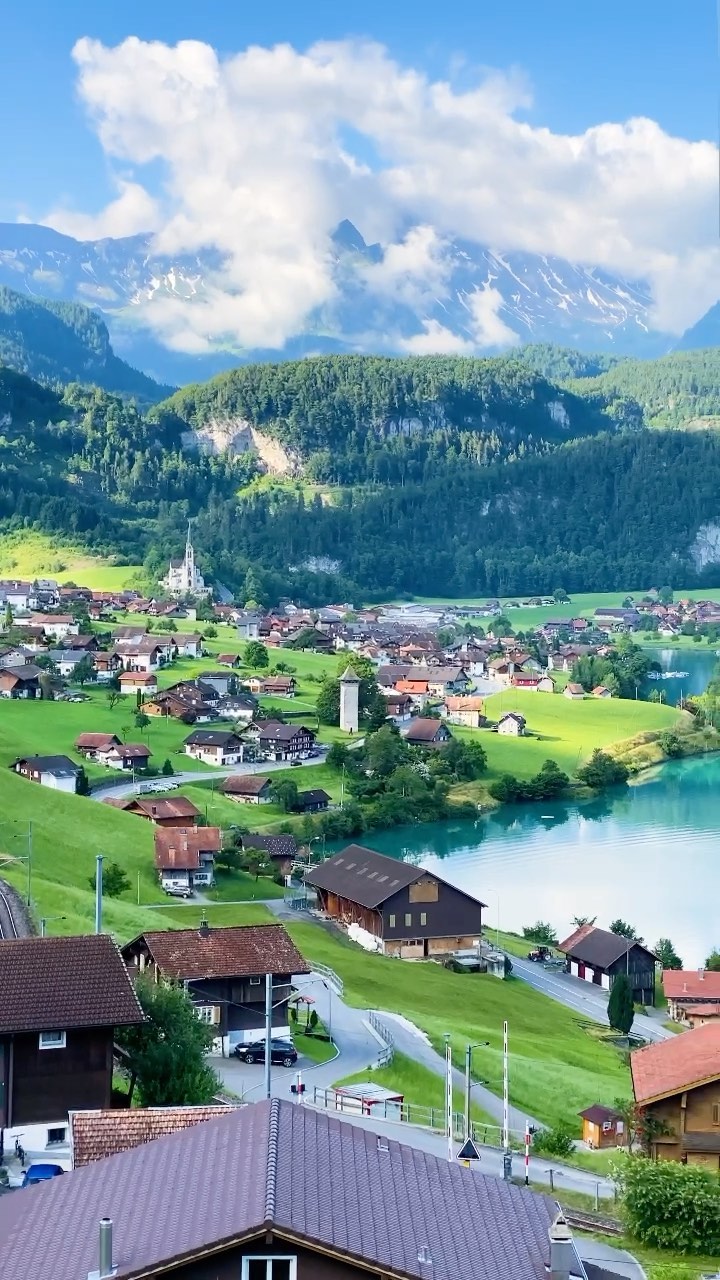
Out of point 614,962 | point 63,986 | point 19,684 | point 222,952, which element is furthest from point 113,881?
point 19,684

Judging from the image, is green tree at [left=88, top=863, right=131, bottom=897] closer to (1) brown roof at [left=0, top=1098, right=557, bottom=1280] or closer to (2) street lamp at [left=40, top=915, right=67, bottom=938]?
(2) street lamp at [left=40, top=915, right=67, bottom=938]

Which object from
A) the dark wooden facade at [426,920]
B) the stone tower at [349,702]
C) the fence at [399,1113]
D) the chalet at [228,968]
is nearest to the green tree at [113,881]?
the dark wooden facade at [426,920]

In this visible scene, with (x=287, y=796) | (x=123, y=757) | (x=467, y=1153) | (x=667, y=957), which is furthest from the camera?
(x=123, y=757)

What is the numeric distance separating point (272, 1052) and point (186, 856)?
1250 cm

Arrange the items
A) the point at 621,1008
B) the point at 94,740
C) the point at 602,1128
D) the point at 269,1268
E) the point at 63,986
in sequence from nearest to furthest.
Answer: the point at 269,1268 < the point at 63,986 < the point at 602,1128 < the point at 621,1008 < the point at 94,740

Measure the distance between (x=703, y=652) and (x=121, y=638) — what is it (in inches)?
1448

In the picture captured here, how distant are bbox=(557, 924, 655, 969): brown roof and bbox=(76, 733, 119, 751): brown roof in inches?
647

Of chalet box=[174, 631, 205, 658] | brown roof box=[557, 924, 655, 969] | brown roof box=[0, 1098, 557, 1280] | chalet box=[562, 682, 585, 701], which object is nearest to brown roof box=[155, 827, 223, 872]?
brown roof box=[557, 924, 655, 969]

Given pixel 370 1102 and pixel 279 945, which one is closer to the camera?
pixel 370 1102

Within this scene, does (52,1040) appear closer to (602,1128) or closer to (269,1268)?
(269,1268)

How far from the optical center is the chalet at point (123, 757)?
38.3m

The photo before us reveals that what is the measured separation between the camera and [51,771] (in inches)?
1364

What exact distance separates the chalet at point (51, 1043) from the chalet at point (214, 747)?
30485 millimetres

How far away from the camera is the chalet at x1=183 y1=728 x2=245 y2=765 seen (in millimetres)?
41844
